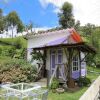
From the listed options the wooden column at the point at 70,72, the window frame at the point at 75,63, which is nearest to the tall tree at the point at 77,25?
the window frame at the point at 75,63

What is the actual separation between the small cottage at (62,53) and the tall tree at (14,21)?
43.4m

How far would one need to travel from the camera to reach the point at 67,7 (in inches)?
2196

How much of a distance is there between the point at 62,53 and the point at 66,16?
37.0 metres

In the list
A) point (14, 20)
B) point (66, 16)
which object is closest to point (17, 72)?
point (66, 16)

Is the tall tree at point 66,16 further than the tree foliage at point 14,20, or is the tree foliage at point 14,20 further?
the tree foliage at point 14,20

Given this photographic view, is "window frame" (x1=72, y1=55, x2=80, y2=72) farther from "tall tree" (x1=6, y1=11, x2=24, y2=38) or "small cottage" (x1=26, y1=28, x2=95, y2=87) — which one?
"tall tree" (x1=6, y1=11, x2=24, y2=38)

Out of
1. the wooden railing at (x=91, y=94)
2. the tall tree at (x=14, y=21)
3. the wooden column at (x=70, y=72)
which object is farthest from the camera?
the tall tree at (x=14, y=21)

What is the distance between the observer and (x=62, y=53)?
1911 cm

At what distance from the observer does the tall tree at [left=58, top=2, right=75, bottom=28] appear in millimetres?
54312

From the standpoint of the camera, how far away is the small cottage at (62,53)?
56.6 ft

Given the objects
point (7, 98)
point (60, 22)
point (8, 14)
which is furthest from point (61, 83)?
point (8, 14)

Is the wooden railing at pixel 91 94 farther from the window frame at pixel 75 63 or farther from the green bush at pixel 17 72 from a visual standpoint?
the window frame at pixel 75 63

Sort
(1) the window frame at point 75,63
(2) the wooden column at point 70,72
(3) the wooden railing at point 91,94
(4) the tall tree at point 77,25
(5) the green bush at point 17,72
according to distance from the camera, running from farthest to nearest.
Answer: (4) the tall tree at point 77,25 → (1) the window frame at point 75,63 → (5) the green bush at point 17,72 → (2) the wooden column at point 70,72 → (3) the wooden railing at point 91,94

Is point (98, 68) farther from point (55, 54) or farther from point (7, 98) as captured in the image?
point (7, 98)
